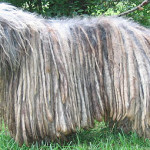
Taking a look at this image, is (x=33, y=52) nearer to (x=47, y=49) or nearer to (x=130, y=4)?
(x=47, y=49)

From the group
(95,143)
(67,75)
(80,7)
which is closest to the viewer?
(67,75)

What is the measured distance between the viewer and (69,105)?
115 inches

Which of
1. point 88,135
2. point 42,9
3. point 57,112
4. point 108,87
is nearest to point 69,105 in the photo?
point 57,112

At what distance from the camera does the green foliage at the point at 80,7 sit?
4590mm

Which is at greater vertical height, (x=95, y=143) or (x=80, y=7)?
(x=80, y=7)

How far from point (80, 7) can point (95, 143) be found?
7.45 ft

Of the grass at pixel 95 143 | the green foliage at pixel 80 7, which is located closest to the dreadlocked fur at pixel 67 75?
the grass at pixel 95 143

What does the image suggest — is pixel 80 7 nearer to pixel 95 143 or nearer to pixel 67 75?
pixel 67 75

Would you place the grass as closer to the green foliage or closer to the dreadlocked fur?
the dreadlocked fur

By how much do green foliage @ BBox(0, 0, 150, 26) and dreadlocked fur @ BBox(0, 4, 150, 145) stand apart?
4.94ft

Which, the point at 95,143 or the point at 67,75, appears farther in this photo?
the point at 95,143

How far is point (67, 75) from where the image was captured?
2941mm

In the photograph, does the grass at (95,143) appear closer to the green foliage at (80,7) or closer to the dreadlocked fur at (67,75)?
the dreadlocked fur at (67,75)

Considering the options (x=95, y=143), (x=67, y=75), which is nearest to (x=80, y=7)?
(x=67, y=75)
